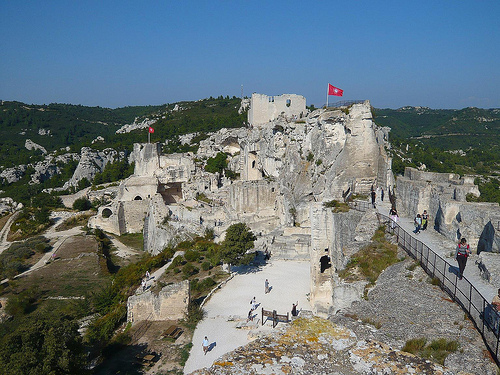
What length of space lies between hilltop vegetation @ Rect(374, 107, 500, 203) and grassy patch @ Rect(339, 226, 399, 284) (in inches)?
890

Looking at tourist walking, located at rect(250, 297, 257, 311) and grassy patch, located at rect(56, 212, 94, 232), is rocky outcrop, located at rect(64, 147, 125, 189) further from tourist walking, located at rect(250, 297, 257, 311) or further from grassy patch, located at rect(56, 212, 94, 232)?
tourist walking, located at rect(250, 297, 257, 311)

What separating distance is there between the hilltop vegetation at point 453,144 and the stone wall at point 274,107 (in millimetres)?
7970

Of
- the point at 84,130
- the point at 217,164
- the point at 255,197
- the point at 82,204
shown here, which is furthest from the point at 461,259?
the point at 84,130

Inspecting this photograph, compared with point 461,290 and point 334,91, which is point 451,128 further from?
point 461,290

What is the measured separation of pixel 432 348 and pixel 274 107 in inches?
1290

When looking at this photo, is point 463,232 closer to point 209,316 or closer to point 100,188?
point 209,316

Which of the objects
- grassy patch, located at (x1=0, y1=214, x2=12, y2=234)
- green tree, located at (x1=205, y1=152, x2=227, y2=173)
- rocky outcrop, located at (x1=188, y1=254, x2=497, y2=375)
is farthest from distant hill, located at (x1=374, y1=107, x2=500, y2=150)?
rocky outcrop, located at (x1=188, y1=254, x2=497, y2=375)

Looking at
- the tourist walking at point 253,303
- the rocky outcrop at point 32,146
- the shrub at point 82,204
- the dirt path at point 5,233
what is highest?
the rocky outcrop at point 32,146

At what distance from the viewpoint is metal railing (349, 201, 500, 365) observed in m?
4.77

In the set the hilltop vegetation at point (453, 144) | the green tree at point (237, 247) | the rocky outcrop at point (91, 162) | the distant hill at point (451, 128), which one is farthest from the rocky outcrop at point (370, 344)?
the distant hill at point (451, 128)

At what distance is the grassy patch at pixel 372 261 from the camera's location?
8.16 metres

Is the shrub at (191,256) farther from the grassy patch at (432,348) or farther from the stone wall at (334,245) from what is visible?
the grassy patch at (432,348)

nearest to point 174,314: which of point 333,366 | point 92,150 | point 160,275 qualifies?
A: point 160,275

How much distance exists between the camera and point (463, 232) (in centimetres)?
895
